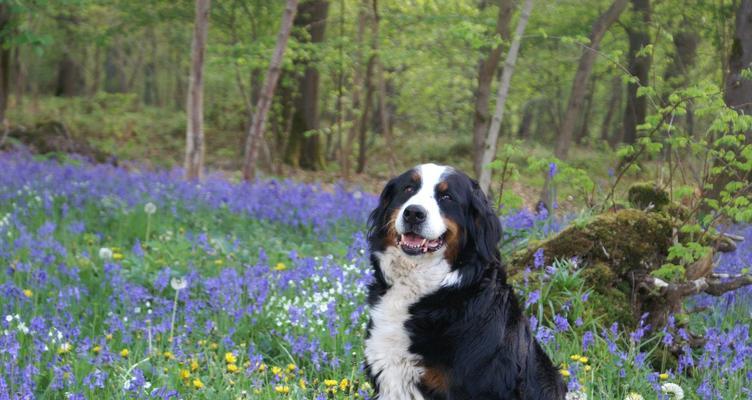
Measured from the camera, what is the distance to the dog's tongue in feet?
10.7

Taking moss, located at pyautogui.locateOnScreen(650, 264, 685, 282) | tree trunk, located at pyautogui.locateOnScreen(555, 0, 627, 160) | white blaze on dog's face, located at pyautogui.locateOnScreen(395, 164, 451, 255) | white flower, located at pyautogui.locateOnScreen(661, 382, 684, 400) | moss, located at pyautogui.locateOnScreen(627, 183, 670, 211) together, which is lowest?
white flower, located at pyautogui.locateOnScreen(661, 382, 684, 400)

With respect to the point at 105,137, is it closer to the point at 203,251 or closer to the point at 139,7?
the point at 139,7

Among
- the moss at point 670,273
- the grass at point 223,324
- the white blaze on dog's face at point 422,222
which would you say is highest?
the white blaze on dog's face at point 422,222

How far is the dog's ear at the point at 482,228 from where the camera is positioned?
3.39 meters

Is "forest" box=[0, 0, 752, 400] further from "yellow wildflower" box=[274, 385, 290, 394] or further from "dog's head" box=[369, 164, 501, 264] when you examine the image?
"dog's head" box=[369, 164, 501, 264]

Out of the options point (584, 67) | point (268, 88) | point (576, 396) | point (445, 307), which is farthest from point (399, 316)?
point (584, 67)

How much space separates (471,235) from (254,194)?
19.3 ft

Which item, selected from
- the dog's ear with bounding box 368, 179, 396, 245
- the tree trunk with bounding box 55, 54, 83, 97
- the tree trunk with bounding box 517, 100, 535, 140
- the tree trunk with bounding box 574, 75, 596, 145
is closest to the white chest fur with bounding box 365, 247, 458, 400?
the dog's ear with bounding box 368, 179, 396, 245

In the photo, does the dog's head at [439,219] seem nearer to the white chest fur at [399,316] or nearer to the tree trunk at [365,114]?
the white chest fur at [399,316]

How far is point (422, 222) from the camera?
320cm

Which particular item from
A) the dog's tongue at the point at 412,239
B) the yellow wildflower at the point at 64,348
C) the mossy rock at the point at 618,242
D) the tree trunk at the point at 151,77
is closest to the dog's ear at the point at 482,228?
the dog's tongue at the point at 412,239

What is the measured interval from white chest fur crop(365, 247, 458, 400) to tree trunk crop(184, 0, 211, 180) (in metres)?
6.74

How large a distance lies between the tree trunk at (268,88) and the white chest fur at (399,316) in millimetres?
6577

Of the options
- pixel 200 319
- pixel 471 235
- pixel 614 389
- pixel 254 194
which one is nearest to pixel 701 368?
pixel 614 389
